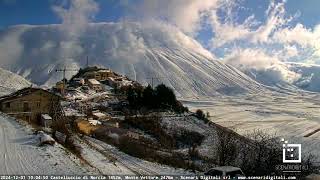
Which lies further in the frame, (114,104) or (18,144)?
(114,104)

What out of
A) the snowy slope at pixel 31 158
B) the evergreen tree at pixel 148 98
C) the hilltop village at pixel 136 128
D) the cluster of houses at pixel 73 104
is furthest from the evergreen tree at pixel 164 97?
the snowy slope at pixel 31 158

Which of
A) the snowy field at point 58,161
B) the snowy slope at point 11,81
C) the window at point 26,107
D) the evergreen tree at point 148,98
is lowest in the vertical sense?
the snowy field at point 58,161

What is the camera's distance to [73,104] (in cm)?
6881

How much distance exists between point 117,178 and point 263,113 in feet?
345

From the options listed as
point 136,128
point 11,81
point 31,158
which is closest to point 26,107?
point 136,128

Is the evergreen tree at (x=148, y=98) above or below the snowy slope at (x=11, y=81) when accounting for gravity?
below

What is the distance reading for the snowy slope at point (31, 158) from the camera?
20.1 meters

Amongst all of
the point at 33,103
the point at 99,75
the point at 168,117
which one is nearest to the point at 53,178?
the point at 33,103

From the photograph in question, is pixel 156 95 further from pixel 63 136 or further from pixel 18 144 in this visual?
pixel 18 144

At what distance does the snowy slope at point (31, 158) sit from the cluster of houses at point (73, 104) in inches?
524

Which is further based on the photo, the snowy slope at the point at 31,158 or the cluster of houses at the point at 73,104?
the cluster of houses at the point at 73,104

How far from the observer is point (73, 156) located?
2373 cm

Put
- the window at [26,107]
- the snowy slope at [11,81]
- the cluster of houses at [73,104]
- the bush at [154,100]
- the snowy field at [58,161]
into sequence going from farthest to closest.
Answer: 1. the snowy slope at [11,81]
2. the bush at [154,100]
3. the window at [26,107]
4. the cluster of houses at [73,104]
5. the snowy field at [58,161]

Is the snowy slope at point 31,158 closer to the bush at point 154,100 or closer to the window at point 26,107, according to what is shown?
the window at point 26,107
